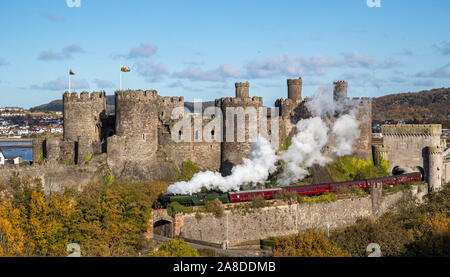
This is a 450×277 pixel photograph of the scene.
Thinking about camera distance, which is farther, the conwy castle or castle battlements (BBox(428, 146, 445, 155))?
castle battlements (BBox(428, 146, 445, 155))

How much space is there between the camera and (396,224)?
132 feet

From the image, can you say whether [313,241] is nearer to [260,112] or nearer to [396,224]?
[396,224]

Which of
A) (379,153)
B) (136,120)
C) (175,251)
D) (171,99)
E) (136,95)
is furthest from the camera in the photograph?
(379,153)

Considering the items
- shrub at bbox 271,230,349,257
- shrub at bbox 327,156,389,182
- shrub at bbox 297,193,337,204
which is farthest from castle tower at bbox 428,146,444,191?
shrub at bbox 271,230,349,257

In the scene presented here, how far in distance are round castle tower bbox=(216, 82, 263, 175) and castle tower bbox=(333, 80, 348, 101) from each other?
7.93 meters

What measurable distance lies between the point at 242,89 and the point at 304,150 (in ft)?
21.5

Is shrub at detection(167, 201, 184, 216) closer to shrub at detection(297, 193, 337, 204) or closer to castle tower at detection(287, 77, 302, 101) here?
shrub at detection(297, 193, 337, 204)

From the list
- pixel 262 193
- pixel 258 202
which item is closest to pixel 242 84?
pixel 262 193

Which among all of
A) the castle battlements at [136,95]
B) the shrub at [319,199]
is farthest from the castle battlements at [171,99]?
the shrub at [319,199]

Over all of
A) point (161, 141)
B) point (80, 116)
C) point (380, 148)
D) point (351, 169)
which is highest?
point (80, 116)

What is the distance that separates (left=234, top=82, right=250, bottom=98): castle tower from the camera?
4853 cm

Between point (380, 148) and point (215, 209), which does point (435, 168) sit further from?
point (215, 209)

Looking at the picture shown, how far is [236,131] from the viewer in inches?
1839
